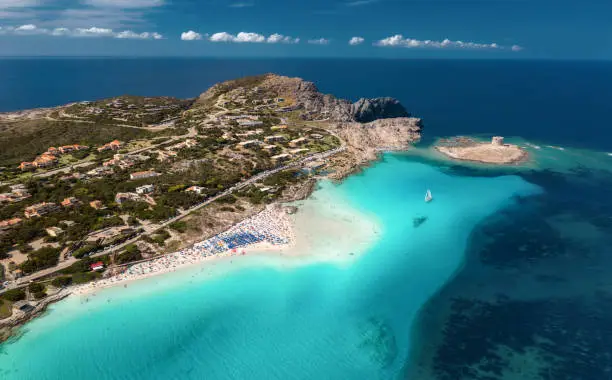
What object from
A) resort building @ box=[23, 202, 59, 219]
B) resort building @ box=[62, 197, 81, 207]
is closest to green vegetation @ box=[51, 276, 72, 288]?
resort building @ box=[23, 202, 59, 219]

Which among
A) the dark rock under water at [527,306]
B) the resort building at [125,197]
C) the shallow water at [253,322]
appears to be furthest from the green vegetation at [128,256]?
the dark rock under water at [527,306]

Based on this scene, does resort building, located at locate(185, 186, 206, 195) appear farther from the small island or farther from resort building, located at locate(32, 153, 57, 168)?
the small island

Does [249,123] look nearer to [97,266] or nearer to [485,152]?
[485,152]

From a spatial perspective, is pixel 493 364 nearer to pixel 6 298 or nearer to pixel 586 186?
pixel 6 298

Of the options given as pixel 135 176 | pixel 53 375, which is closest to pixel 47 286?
pixel 53 375

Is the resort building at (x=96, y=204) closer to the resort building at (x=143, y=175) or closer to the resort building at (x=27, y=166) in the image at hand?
the resort building at (x=143, y=175)
